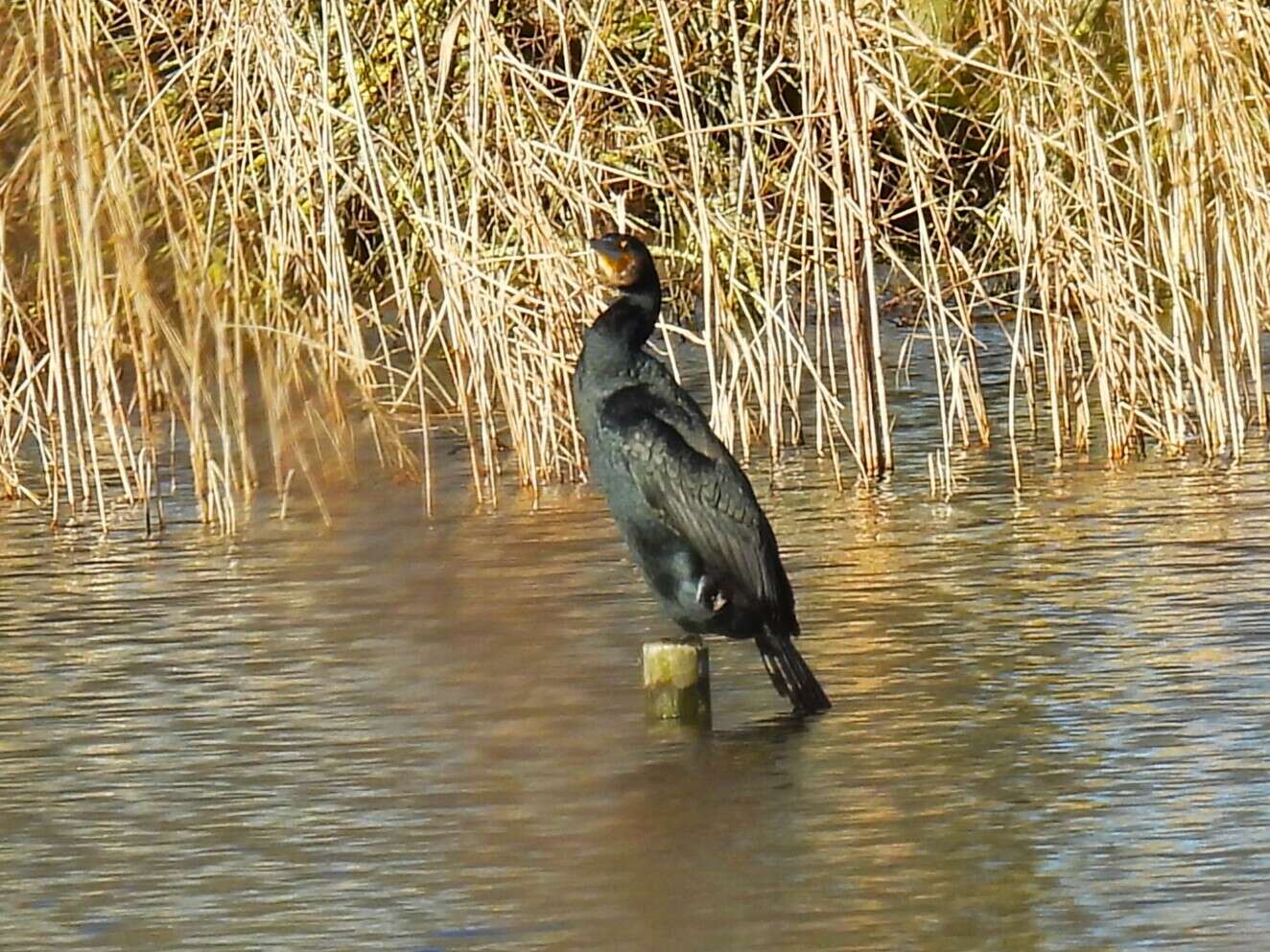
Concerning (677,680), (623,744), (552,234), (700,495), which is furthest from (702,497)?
(552,234)

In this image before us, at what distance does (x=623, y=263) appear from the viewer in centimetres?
948

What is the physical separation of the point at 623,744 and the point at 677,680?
9.8 inches

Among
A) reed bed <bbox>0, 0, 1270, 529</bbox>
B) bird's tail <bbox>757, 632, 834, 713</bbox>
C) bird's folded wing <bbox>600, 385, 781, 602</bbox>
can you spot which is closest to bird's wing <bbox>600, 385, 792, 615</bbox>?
bird's folded wing <bbox>600, 385, 781, 602</bbox>

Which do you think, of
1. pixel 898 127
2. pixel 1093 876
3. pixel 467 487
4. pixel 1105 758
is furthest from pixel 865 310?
pixel 1093 876

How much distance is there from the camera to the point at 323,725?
9.27m

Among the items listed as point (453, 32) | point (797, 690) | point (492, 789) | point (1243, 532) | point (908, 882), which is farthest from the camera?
point (453, 32)

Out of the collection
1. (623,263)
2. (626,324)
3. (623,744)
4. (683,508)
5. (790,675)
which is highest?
(623,263)

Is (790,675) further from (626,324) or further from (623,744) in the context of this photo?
(626,324)

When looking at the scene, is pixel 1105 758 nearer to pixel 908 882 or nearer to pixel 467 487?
pixel 908 882

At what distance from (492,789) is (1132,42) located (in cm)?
603

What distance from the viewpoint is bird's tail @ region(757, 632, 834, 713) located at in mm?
8969

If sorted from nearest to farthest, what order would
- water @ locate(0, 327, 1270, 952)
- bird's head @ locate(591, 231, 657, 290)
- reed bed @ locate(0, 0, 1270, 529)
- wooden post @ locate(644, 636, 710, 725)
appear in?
1. water @ locate(0, 327, 1270, 952)
2. wooden post @ locate(644, 636, 710, 725)
3. bird's head @ locate(591, 231, 657, 290)
4. reed bed @ locate(0, 0, 1270, 529)

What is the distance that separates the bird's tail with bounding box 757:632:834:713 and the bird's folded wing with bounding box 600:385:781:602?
0.51 feet

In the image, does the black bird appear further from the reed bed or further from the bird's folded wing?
the reed bed
